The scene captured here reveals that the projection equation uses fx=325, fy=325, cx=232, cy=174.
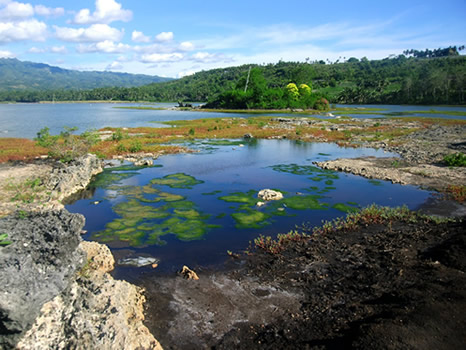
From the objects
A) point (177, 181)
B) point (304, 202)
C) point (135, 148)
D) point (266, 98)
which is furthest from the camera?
point (266, 98)

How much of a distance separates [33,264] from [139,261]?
5991mm

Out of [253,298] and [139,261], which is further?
[139,261]

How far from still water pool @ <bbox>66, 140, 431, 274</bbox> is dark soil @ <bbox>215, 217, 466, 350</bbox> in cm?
302

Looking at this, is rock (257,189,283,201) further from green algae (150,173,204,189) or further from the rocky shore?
the rocky shore

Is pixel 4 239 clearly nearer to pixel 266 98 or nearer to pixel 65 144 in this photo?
pixel 65 144

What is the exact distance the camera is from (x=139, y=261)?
46.3 ft

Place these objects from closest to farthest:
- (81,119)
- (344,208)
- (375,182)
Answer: (344,208) → (375,182) → (81,119)

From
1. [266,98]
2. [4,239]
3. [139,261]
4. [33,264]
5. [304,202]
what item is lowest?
[139,261]

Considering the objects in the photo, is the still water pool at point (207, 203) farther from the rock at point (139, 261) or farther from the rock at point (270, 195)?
the rock at point (270, 195)

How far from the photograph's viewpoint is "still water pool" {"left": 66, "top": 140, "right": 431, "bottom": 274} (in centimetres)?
1598

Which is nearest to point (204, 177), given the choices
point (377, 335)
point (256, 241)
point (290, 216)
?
point (290, 216)

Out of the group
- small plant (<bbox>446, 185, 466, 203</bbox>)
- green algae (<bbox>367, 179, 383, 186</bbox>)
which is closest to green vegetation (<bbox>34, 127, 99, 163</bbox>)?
green algae (<bbox>367, 179, 383, 186</bbox>)

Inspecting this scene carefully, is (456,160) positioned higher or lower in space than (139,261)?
higher

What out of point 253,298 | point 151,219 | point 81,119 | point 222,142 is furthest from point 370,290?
point 81,119
